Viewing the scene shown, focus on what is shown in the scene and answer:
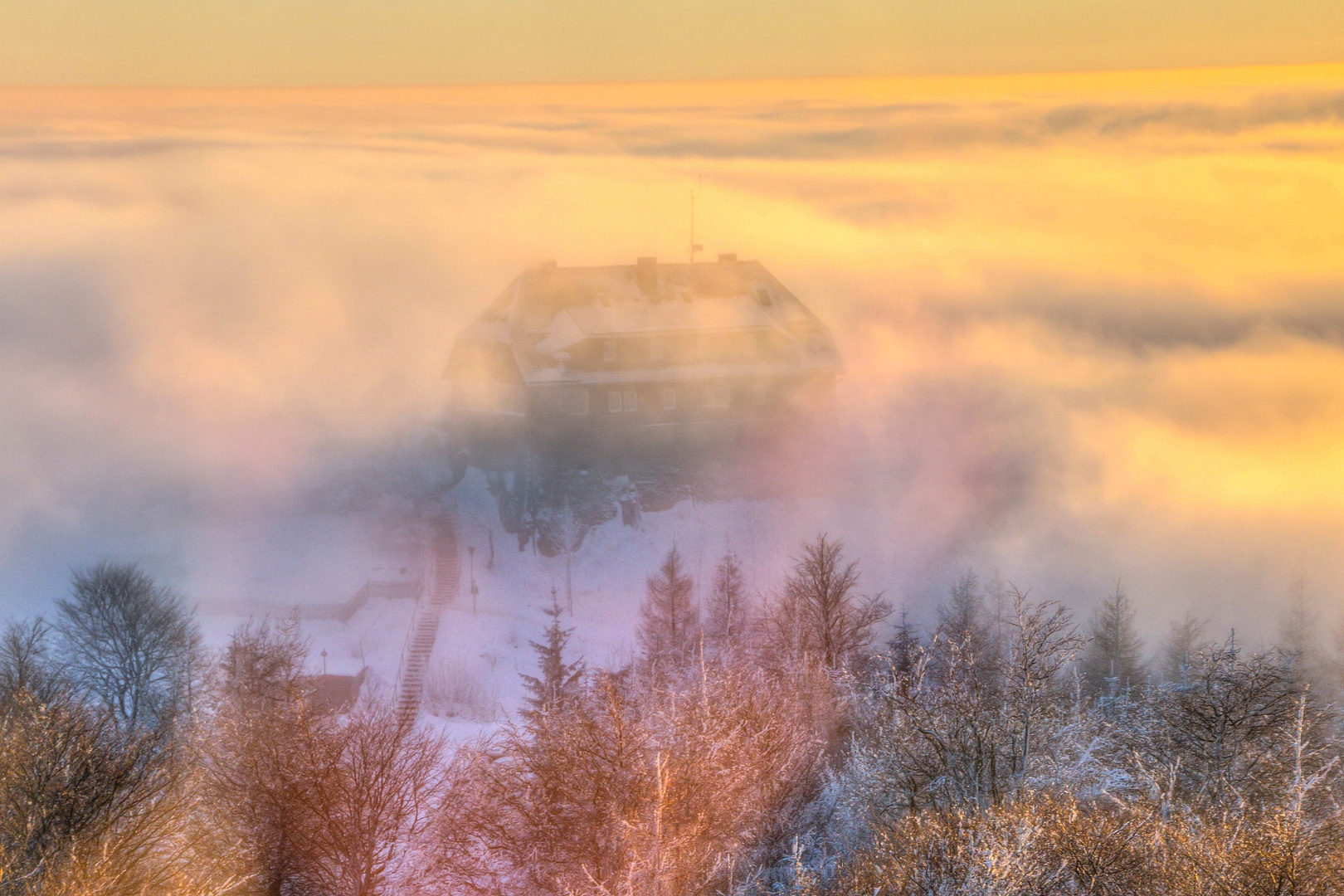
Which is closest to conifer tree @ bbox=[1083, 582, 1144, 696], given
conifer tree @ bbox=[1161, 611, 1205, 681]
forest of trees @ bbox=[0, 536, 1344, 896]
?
conifer tree @ bbox=[1161, 611, 1205, 681]

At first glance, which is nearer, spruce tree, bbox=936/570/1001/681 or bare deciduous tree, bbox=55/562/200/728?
bare deciduous tree, bbox=55/562/200/728

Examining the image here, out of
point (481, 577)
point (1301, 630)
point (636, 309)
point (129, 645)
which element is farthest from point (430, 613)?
point (1301, 630)

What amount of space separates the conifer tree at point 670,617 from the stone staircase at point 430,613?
23.3ft

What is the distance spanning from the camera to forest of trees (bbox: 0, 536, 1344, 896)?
1316 cm

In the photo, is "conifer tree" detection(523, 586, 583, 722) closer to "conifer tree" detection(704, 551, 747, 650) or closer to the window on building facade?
"conifer tree" detection(704, 551, 747, 650)

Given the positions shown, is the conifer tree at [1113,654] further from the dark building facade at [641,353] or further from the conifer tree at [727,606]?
the dark building facade at [641,353]

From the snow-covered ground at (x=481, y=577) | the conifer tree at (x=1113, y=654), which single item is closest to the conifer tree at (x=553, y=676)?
the snow-covered ground at (x=481, y=577)

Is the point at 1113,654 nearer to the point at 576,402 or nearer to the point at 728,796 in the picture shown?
the point at 728,796

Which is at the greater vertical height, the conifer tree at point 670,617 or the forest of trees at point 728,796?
the forest of trees at point 728,796

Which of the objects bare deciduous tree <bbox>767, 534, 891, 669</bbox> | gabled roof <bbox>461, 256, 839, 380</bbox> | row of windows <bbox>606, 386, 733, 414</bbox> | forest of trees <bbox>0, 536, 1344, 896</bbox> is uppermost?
gabled roof <bbox>461, 256, 839, 380</bbox>

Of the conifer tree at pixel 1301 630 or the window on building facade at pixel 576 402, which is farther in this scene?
the window on building facade at pixel 576 402

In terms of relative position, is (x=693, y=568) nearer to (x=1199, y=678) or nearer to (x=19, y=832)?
(x=1199, y=678)

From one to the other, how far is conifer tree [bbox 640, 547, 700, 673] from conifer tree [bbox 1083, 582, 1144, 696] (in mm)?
12321

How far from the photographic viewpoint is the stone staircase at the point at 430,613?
3538cm
